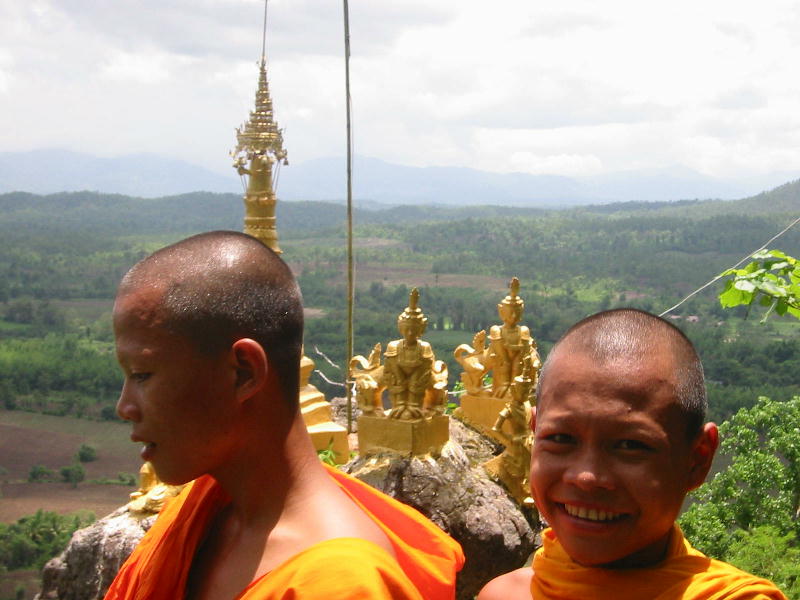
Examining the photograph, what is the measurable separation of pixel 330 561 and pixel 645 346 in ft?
3.11

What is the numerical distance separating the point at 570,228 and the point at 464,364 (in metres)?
112

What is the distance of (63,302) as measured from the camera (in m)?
72.5

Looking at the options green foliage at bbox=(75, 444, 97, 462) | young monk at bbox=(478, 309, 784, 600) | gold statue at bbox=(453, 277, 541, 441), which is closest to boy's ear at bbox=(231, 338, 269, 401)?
young monk at bbox=(478, 309, 784, 600)

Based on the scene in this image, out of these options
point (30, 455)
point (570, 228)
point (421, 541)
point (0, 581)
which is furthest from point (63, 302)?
point (421, 541)

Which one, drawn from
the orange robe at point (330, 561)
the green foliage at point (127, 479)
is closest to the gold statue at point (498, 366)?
the orange robe at point (330, 561)

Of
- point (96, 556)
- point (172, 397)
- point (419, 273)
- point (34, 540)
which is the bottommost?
point (34, 540)

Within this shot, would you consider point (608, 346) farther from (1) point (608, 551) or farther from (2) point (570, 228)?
(2) point (570, 228)

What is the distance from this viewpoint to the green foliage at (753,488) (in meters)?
8.24

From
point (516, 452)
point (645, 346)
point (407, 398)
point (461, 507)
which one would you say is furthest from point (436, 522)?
point (645, 346)

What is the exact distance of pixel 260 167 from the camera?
10.4 m

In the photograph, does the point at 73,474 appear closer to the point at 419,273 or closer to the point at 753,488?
the point at 753,488

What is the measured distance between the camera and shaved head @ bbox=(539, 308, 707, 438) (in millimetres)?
2416

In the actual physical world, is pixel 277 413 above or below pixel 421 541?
above

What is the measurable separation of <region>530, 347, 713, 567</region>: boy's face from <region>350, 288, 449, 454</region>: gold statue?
4.74 meters
